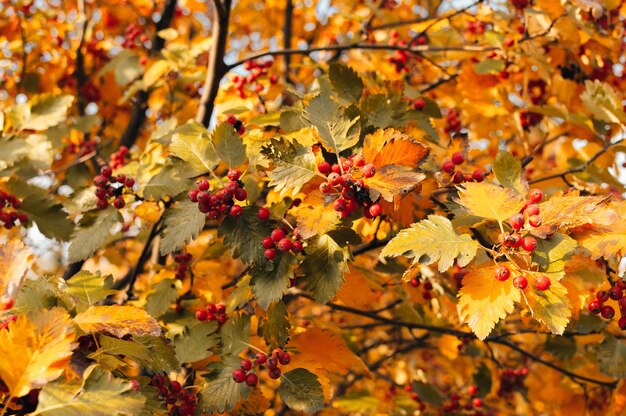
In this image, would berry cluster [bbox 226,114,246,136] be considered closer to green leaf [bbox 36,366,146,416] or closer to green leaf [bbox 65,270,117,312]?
green leaf [bbox 65,270,117,312]

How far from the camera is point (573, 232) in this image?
5.90 ft

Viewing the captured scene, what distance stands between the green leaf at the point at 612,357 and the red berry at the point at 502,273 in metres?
1.26

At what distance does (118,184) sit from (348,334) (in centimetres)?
194

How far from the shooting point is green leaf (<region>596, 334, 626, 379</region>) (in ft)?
8.36

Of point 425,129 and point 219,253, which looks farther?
point 219,253

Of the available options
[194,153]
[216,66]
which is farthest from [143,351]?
[216,66]

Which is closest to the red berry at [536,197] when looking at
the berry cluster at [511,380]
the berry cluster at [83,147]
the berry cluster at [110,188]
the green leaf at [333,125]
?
the green leaf at [333,125]

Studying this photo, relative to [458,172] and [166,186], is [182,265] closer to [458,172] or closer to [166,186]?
[166,186]

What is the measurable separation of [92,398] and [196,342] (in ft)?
2.82

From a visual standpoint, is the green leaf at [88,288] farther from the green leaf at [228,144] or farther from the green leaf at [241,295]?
the green leaf at [228,144]

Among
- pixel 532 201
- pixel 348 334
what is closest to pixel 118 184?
pixel 532 201

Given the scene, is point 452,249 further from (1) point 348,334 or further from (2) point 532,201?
(1) point 348,334

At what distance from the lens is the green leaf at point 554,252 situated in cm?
165

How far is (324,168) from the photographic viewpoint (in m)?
1.86
